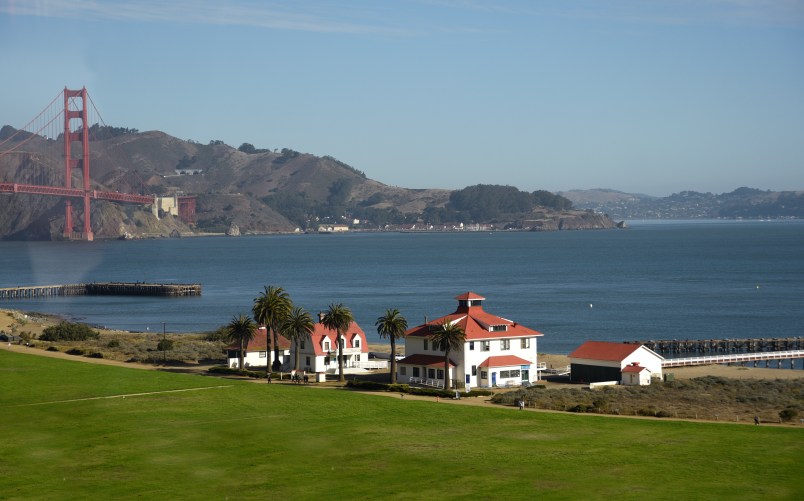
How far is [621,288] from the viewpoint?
514 feet

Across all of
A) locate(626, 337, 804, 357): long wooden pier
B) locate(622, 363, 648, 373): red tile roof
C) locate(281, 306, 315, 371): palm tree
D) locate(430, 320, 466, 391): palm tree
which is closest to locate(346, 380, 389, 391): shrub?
locate(430, 320, 466, 391): palm tree

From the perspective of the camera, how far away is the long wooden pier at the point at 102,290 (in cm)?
15350

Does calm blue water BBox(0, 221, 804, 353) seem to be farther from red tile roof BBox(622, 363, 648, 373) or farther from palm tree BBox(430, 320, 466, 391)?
palm tree BBox(430, 320, 466, 391)

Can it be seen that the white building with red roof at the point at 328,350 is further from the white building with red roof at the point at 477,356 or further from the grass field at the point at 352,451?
the grass field at the point at 352,451

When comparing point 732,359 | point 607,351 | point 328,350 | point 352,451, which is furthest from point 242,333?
point 732,359

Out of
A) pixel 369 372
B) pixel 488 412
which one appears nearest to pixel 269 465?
pixel 488 412

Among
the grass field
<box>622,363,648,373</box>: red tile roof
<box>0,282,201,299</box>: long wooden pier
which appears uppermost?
<box>0,282,201,299</box>: long wooden pier

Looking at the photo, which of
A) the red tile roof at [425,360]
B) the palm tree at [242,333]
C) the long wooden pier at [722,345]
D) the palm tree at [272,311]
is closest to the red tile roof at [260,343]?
the palm tree at [242,333]

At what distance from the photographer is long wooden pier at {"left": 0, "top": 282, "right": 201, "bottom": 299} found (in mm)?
153500

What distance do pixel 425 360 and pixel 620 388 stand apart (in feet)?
34.2

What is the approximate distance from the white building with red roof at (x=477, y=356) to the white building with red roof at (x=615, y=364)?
2.66 meters

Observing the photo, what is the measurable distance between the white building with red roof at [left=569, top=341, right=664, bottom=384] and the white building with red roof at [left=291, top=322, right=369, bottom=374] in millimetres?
12810

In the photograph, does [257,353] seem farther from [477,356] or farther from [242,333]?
[477,356]

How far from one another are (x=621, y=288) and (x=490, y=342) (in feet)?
325
